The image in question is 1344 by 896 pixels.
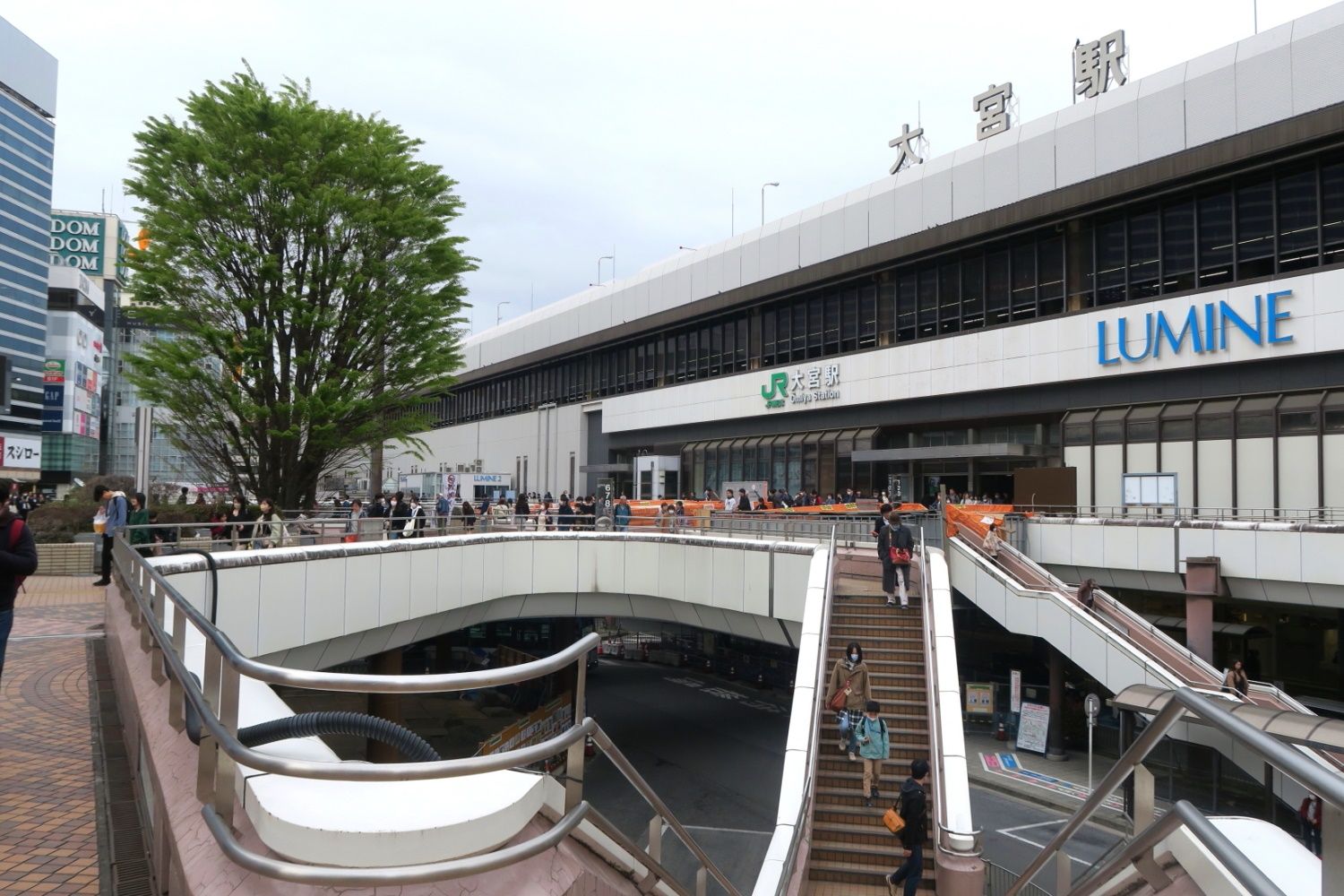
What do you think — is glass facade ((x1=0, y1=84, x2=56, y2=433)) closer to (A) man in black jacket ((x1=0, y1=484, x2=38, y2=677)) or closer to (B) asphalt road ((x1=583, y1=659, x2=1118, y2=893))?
(B) asphalt road ((x1=583, y1=659, x2=1118, y2=893))

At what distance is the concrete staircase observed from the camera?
416 inches

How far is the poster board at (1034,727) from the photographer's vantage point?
23609mm

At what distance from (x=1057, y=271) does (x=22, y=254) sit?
10237cm

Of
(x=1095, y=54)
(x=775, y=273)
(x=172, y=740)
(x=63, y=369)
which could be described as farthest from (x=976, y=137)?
(x=63, y=369)

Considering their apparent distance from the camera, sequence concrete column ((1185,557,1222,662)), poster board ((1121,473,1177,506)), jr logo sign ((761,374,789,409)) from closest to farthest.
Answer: concrete column ((1185,557,1222,662)), poster board ((1121,473,1177,506)), jr logo sign ((761,374,789,409))

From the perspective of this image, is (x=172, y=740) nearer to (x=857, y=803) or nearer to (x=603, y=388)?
(x=857, y=803)

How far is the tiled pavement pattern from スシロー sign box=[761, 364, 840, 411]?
32.0 meters

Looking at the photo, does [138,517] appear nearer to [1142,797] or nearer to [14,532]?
[14,532]

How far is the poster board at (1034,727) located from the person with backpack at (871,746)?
1438cm

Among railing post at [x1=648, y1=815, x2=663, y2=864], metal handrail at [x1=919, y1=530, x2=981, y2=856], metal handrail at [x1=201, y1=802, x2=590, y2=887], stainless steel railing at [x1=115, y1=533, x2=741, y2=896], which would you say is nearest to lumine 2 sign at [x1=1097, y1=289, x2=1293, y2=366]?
metal handrail at [x1=919, y1=530, x2=981, y2=856]

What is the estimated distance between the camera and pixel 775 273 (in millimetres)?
42688

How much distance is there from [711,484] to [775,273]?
11.4 meters

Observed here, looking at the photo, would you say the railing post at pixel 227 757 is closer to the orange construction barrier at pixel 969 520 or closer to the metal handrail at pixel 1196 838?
the metal handrail at pixel 1196 838

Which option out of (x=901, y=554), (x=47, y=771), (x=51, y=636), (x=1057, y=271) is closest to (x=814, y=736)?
(x=901, y=554)
